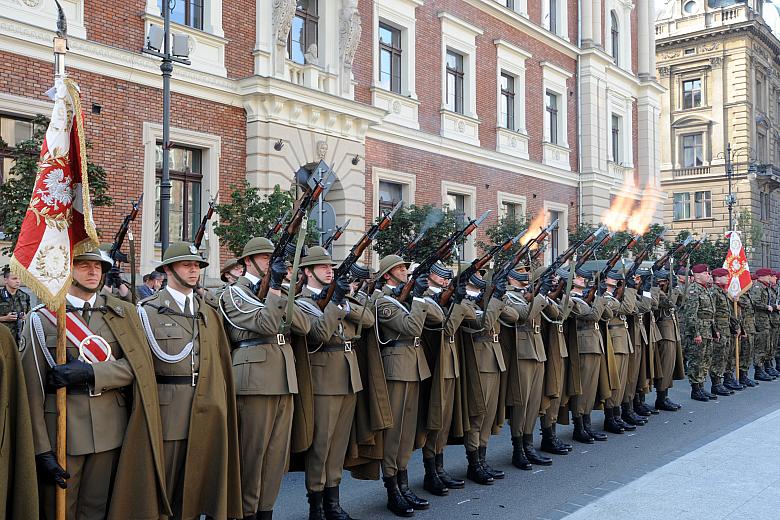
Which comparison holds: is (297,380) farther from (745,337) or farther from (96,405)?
(745,337)

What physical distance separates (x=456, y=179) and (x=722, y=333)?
894 cm

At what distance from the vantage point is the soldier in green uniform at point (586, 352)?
8.39 m

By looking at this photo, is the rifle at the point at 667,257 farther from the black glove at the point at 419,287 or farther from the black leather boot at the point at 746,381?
the black glove at the point at 419,287

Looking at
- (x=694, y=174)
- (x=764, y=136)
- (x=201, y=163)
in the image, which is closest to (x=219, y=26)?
(x=201, y=163)

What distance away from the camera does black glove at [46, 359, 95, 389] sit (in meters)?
3.83

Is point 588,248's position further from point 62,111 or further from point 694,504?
point 62,111

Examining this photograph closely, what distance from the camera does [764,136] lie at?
4738 centimetres

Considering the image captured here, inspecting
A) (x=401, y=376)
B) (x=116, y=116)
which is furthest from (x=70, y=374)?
(x=116, y=116)

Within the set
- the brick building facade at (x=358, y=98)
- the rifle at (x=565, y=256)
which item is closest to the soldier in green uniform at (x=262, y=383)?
the rifle at (x=565, y=256)

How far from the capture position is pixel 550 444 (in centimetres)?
788

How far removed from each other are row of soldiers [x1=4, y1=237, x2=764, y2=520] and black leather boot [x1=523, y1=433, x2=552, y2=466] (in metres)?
0.02

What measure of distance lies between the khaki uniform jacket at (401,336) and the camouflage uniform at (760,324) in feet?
31.9

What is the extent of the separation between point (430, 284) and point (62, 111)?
340 cm

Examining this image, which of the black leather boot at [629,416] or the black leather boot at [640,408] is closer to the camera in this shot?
the black leather boot at [629,416]
